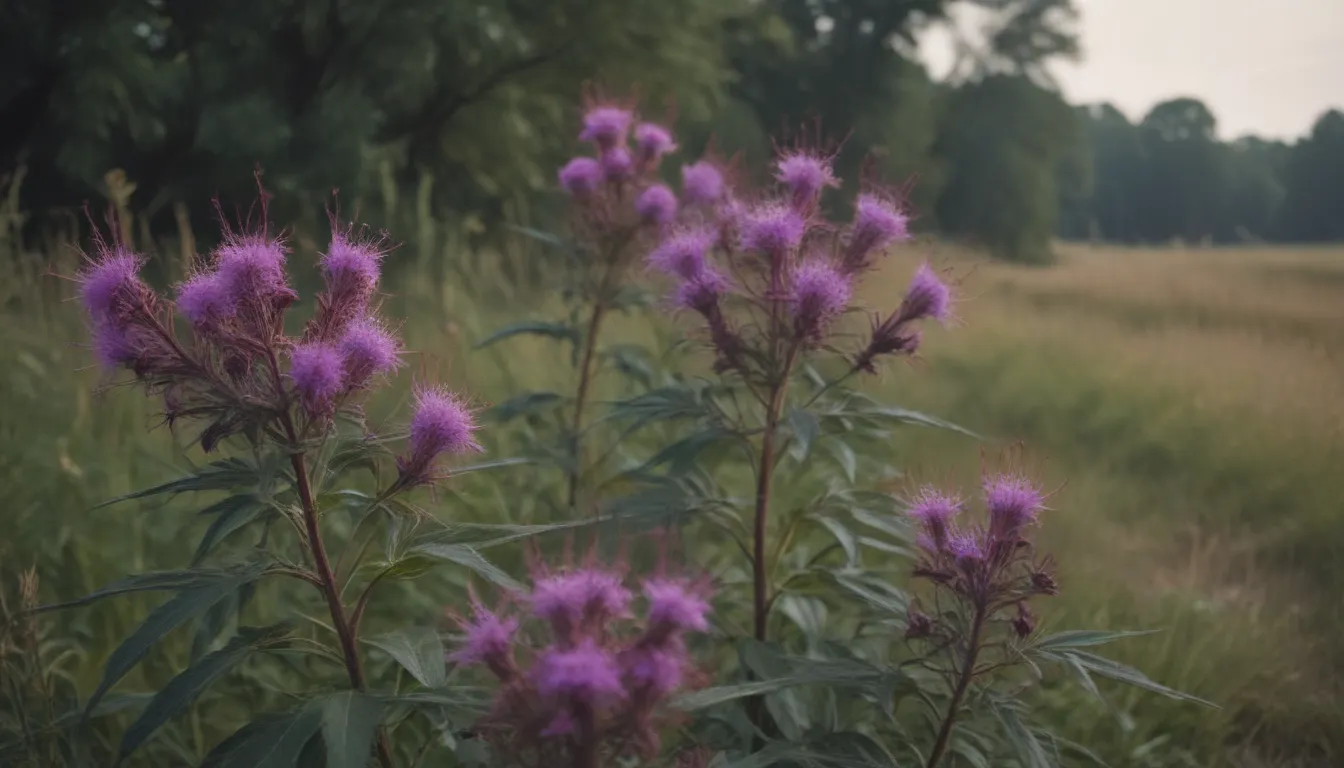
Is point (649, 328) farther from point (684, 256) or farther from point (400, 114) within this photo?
point (400, 114)

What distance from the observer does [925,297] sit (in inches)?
66.3

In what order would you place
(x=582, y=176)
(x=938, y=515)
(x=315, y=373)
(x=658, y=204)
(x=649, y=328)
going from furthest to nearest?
(x=649, y=328) → (x=582, y=176) → (x=658, y=204) → (x=938, y=515) → (x=315, y=373)

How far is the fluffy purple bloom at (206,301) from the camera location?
1125 mm

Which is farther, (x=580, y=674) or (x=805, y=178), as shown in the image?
(x=805, y=178)

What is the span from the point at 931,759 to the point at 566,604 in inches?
32.8

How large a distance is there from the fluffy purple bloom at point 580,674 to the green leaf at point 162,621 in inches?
18.8

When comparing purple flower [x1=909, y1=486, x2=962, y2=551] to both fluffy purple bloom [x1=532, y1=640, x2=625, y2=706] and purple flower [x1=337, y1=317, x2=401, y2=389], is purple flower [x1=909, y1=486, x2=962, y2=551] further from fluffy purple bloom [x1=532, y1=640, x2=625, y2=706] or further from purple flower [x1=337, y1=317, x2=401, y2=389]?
purple flower [x1=337, y1=317, x2=401, y2=389]

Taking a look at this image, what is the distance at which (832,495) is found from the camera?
1904mm

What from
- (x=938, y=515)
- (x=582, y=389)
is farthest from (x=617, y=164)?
(x=938, y=515)

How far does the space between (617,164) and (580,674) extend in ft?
5.36

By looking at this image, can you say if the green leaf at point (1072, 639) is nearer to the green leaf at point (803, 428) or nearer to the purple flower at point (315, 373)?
the green leaf at point (803, 428)

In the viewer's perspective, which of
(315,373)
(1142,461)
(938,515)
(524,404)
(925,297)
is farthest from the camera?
(1142,461)

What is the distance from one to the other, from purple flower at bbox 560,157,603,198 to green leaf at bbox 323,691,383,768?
1.43 m

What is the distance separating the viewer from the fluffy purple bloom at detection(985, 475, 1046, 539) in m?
1.27
